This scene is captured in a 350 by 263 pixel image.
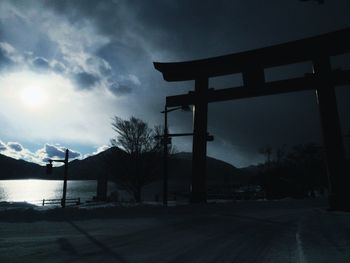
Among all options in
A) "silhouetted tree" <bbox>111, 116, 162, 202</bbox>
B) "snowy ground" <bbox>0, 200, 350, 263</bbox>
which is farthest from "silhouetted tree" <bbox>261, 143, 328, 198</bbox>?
"snowy ground" <bbox>0, 200, 350, 263</bbox>

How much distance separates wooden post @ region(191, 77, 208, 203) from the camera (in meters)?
14.6

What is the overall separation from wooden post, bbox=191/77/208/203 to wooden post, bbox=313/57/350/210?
5.29m

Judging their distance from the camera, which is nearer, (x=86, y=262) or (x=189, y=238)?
(x=86, y=262)

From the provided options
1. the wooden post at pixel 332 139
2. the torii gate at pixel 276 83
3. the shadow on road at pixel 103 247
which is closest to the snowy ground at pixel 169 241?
the shadow on road at pixel 103 247

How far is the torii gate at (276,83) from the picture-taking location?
12156mm

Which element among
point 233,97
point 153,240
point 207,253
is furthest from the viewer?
point 233,97

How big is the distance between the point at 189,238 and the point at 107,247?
1978mm

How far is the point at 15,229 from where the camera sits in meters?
8.54

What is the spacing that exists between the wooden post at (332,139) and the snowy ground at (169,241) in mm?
4300

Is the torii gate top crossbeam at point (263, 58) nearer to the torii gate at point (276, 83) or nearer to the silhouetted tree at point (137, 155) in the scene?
the torii gate at point (276, 83)

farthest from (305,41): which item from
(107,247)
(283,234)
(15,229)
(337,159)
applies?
(15,229)

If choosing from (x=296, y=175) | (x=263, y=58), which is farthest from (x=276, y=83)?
(x=296, y=175)

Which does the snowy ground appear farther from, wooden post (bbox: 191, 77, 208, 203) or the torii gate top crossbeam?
the torii gate top crossbeam

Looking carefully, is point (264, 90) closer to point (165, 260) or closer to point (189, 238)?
point (189, 238)
